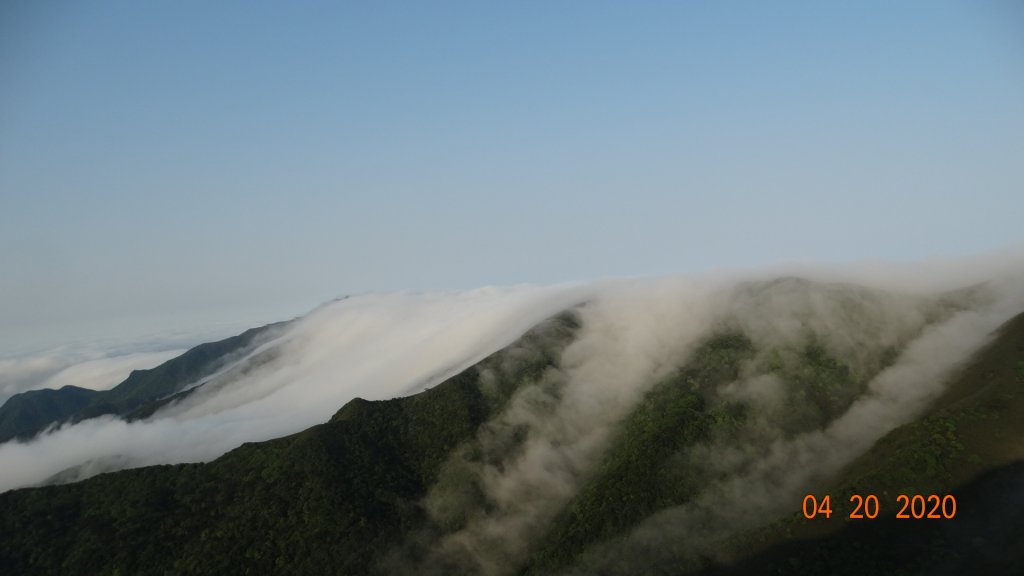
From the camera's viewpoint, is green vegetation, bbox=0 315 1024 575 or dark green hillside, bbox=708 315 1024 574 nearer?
dark green hillside, bbox=708 315 1024 574

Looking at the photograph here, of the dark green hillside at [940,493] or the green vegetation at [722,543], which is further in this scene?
the green vegetation at [722,543]

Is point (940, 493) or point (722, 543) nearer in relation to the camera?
point (940, 493)

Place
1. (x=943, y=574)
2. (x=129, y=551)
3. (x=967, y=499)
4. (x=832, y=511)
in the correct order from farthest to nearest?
1. (x=129, y=551)
2. (x=832, y=511)
3. (x=967, y=499)
4. (x=943, y=574)

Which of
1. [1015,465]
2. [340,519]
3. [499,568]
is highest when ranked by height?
[340,519]

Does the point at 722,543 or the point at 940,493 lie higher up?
the point at 940,493

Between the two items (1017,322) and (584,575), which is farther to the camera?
(1017,322)

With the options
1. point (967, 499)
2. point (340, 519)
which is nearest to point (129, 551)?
point (340, 519)

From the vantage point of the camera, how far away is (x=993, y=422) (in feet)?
470

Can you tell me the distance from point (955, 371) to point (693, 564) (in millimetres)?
111964

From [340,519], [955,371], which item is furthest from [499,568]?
[955,371]

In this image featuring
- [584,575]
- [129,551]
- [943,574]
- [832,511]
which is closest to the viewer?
[943,574]

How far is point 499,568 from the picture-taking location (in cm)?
18662

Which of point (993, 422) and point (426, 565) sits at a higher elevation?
point (993, 422)

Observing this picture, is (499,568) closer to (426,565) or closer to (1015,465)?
(426,565)
